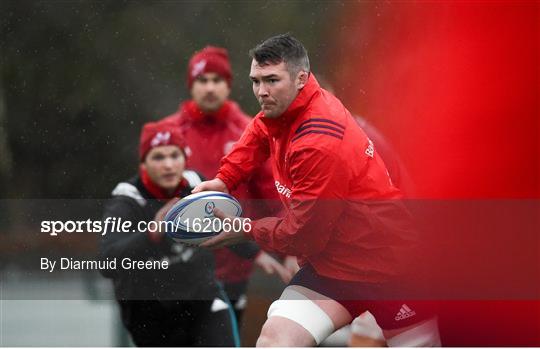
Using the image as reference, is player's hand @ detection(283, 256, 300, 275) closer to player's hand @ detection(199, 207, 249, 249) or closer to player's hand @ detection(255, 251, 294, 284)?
player's hand @ detection(255, 251, 294, 284)

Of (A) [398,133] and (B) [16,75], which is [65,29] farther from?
(A) [398,133]

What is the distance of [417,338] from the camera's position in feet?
11.7

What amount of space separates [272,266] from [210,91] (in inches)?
32.8

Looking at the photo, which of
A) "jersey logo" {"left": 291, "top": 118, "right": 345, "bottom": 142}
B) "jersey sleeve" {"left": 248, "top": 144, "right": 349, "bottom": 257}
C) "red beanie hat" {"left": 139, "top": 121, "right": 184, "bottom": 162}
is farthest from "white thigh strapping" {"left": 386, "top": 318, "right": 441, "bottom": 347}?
"red beanie hat" {"left": 139, "top": 121, "right": 184, "bottom": 162}

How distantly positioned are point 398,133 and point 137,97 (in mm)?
1114

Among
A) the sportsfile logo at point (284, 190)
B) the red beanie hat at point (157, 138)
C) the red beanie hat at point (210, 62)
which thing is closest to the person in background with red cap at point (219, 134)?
the red beanie hat at point (210, 62)

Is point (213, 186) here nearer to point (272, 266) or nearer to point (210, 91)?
point (272, 266)

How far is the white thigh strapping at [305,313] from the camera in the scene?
3350mm

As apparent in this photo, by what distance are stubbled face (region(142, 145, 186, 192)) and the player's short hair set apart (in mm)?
836

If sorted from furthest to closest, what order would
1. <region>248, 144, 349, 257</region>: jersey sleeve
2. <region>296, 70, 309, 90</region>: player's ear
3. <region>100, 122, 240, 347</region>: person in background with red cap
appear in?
1. <region>100, 122, 240, 347</region>: person in background with red cap
2. <region>296, 70, 309, 90</region>: player's ear
3. <region>248, 144, 349, 257</region>: jersey sleeve

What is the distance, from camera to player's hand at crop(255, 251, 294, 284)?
4.07 m

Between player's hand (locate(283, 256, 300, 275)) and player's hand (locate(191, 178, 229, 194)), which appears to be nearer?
player's hand (locate(191, 178, 229, 194))

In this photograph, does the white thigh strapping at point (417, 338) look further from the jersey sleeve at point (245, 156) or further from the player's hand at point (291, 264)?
the jersey sleeve at point (245, 156)

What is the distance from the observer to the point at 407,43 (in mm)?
3922
